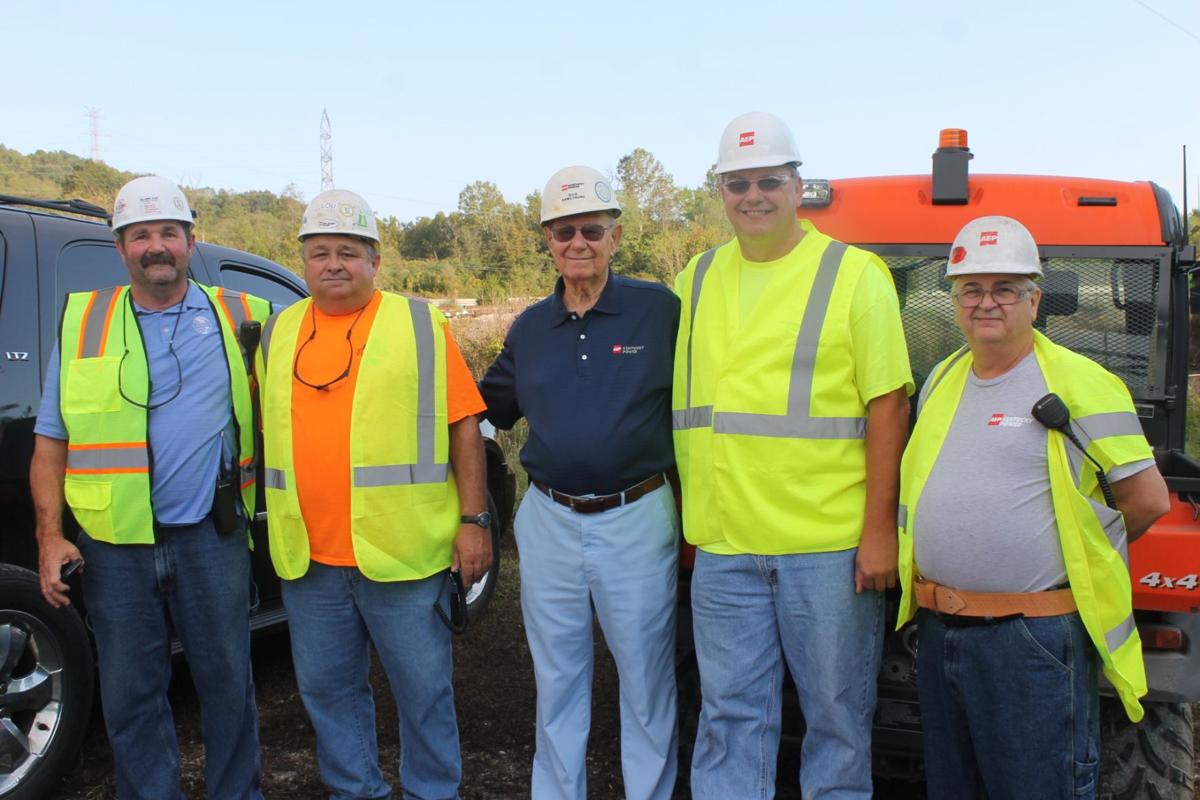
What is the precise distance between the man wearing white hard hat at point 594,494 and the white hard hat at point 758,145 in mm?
445

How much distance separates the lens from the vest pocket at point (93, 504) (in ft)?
10.0

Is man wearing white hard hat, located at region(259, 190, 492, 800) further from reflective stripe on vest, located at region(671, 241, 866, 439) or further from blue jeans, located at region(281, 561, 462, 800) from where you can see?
reflective stripe on vest, located at region(671, 241, 866, 439)

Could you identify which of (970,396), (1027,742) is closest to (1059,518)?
(970,396)

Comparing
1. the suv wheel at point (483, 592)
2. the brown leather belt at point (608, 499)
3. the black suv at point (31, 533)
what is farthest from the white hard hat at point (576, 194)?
the suv wheel at point (483, 592)

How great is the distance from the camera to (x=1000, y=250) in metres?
2.55

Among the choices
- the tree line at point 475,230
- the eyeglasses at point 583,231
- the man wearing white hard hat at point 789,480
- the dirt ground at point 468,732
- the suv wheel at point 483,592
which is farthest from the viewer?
the tree line at point 475,230

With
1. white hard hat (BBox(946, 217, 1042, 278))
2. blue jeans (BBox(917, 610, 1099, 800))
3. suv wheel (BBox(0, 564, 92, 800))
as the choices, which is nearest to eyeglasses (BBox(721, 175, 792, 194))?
white hard hat (BBox(946, 217, 1042, 278))

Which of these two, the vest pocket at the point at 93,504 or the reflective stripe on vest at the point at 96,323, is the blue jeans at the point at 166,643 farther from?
the reflective stripe on vest at the point at 96,323

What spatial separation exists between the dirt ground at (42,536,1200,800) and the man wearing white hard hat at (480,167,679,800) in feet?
2.36

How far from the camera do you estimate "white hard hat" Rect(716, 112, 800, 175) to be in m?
2.84

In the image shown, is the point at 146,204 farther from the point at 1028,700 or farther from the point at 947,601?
the point at 1028,700

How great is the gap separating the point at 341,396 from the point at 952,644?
1828 millimetres

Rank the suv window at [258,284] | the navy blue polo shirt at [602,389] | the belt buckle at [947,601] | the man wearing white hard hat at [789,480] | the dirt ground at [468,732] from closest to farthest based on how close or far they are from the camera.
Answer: the belt buckle at [947,601], the man wearing white hard hat at [789,480], the navy blue polo shirt at [602,389], the dirt ground at [468,732], the suv window at [258,284]

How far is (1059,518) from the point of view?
2.43 metres
